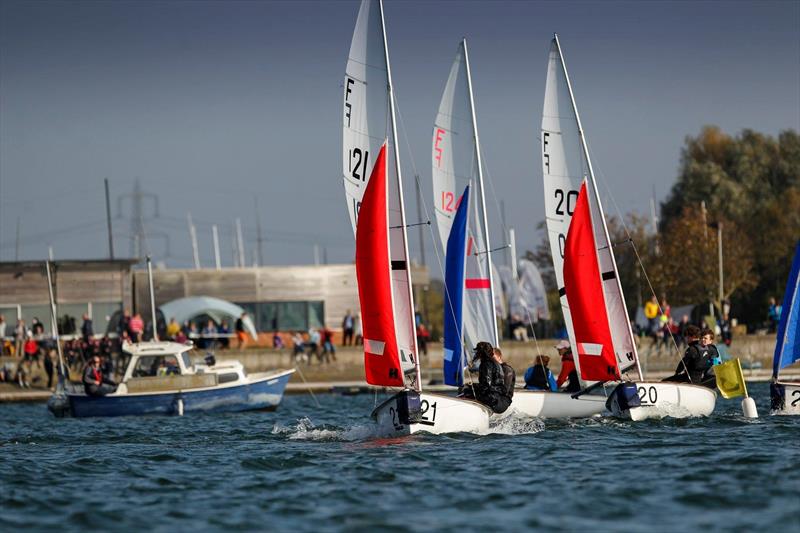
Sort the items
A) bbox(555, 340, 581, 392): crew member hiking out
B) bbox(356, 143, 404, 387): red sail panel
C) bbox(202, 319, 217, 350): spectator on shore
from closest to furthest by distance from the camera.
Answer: bbox(356, 143, 404, 387): red sail panel, bbox(555, 340, 581, 392): crew member hiking out, bbox(202, 319, 217, 350): spectator on shore

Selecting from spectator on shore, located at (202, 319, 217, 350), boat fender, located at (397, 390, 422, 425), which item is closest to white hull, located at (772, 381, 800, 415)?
boat fender, located at (397, 390, 422, 425)

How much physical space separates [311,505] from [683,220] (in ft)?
185

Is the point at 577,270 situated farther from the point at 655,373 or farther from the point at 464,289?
the point at 655,373

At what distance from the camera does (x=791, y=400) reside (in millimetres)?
25250

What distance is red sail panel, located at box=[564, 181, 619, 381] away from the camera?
28.9m

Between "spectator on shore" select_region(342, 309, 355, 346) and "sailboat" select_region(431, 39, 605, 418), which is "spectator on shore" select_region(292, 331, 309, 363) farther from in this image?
"sailboat" select_region(431, 39, 605, 418)

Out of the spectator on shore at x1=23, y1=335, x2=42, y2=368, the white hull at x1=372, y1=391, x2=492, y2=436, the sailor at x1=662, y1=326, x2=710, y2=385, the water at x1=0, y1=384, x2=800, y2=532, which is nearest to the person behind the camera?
the water at x1=0, y1=384, x2=800, y2=532

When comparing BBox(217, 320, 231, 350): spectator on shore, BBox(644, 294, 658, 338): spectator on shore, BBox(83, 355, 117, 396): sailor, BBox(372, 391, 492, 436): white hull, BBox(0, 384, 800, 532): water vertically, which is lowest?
BBox(0, 384, 800, 532): water

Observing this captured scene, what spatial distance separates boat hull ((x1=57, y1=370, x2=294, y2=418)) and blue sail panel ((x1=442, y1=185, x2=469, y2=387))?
9096 millimetres

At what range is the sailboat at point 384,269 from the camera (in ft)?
74.4

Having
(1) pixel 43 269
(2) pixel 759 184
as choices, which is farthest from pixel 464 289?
(2) pixel 759 184

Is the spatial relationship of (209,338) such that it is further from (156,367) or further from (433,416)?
(433,416)

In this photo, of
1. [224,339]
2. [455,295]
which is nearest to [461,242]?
[455,295]

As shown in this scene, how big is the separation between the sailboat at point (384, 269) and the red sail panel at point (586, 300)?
5.97m
